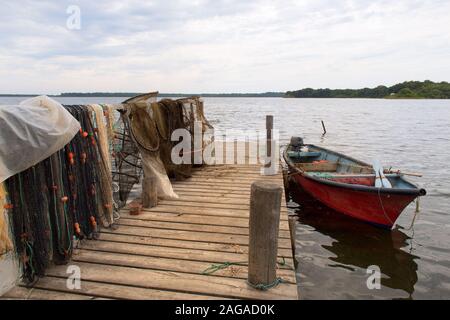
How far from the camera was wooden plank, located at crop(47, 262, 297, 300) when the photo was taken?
324cm

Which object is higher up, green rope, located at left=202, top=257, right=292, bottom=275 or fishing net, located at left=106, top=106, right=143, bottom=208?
fishing net, located at left=106, top=106, right=143, bottom=208

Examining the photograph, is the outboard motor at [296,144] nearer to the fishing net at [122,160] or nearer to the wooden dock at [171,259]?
the wooden dock at [171,259]

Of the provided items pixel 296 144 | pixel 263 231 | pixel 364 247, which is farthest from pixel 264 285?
pixel 296 144

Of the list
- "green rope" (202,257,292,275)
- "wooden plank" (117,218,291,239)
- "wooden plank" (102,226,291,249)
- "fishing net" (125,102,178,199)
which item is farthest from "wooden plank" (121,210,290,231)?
"green rope" (202,257,292,275)

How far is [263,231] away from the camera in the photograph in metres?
3.17

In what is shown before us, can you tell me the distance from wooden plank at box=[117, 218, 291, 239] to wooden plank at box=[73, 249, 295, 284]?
0.94m

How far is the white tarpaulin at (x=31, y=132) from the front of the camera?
291 cm

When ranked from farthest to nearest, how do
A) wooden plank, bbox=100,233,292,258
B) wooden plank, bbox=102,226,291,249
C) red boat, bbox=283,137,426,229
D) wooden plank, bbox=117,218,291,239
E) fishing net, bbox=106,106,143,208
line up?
red boat, bbox=283,137,426,229
fishing net, bbox=106,106,143,208
wooden plank, bbox=117,218,291,239
wooden plank, bbox=102,226,291,249
wooden plank, bbox=100,233,292,258

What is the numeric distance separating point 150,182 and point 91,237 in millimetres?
1599

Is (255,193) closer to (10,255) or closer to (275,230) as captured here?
(275,230)

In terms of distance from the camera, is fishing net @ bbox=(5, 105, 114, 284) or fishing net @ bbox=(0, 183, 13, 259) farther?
fishing net @ bbox=(5, 105, 114, 284)

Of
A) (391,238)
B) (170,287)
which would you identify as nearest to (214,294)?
(170,287)

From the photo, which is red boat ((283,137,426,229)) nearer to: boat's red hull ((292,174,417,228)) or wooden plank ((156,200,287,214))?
boat's red hull ((292,174,417,228))
